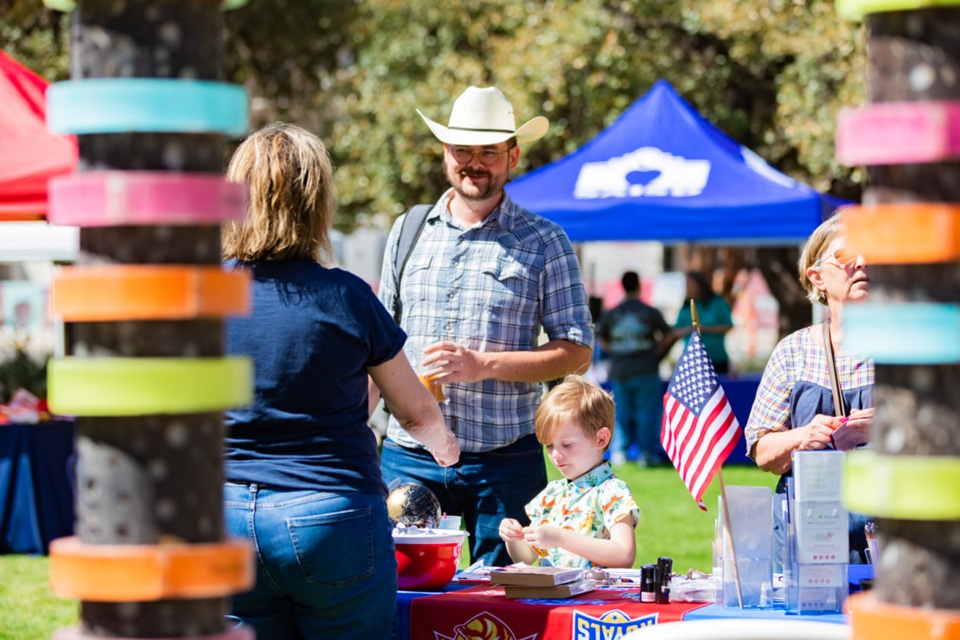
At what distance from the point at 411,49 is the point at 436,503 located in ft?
54.0

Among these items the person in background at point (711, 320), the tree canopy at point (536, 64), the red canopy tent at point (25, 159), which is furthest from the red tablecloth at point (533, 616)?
the tree canopy at point (536, 64)

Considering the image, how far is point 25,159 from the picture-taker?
6867 mm

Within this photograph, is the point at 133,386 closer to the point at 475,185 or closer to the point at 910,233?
the point at 910,233

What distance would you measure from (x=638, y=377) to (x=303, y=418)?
10.5 metres

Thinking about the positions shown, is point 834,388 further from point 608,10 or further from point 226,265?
point 608,10

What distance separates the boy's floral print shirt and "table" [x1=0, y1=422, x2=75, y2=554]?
5295mm

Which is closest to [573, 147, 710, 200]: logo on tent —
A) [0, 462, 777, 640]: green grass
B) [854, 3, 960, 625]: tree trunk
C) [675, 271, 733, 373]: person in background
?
[0, 462, 777, 640]: green grass

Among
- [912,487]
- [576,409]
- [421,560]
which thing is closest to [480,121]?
[576,409]

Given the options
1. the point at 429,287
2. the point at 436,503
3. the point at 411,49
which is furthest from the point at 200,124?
the point at 411,49

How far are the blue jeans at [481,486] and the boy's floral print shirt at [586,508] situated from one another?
36cm

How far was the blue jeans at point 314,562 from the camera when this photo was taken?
10.1 feet

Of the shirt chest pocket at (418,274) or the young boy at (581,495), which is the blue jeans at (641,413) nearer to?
the shirt chest pocket at (418,274)

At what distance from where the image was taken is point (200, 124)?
5.25 ft

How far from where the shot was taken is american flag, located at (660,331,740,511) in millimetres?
3559
